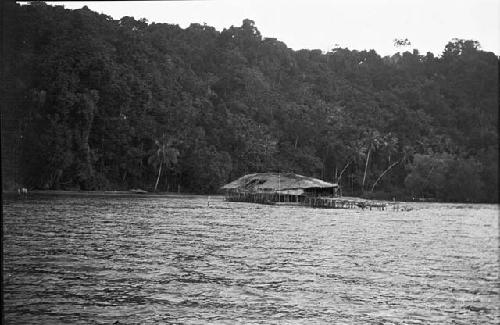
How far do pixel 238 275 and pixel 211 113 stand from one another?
65558 mm

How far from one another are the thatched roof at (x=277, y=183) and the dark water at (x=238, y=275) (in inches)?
1103

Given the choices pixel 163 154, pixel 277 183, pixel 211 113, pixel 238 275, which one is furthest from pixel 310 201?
pixel 238 275

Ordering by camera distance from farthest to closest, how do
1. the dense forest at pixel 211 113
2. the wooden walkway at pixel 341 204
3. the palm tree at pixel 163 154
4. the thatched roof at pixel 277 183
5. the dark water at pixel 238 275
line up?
the palm tree at pixel 163 154, the dense forest at pixel 211 113, the thatched roof at pixel 277 183, the wooden walkway at pixel 341 204, the dark water at pixel 238 275

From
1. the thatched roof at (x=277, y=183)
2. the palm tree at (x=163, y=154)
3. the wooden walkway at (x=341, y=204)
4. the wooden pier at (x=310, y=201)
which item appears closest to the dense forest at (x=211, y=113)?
the palm tree at (x=163, y=154)

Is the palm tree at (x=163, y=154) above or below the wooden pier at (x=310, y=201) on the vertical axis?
above

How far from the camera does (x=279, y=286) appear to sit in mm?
13320

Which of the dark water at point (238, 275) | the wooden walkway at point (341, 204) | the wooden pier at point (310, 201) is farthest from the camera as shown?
the wooden pier at point (310, 201)

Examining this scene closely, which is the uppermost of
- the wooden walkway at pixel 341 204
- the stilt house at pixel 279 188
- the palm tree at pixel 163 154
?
the palm tree at pixel 163 154

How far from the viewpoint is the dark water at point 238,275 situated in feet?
34.7

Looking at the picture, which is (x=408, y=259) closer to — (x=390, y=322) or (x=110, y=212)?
(x=390, y=322)

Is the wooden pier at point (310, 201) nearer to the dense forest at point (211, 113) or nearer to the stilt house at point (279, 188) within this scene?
the stilt house at point (279, 188)

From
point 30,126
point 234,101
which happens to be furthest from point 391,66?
point 30,126

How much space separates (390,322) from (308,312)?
1.67 m

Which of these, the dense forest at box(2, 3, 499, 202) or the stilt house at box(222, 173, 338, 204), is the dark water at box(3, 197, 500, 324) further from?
the dense forest at box(2, 3, 499, 202)
